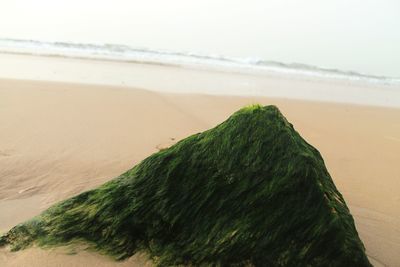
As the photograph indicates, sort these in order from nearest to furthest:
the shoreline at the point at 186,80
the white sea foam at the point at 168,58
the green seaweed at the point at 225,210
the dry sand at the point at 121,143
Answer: the green seaweed at the point at 225,210
the dry sand at the point at 121,143
the shoreline at the point at 186,80
the white sea foam at the point at 168,58

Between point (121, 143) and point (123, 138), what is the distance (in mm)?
205

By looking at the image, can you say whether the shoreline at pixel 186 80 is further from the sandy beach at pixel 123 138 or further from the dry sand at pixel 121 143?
the dry sand at pixel 121 143

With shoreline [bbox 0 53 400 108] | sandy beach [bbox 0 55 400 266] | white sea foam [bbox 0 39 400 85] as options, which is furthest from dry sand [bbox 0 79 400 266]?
white sea foam [bbox 0 39 400 85]

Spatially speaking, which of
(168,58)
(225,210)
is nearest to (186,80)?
(168,58)

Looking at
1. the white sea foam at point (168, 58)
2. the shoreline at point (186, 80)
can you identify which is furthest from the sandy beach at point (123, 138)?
the white sea foam at point (168, 58)

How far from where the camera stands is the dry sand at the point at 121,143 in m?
3.58

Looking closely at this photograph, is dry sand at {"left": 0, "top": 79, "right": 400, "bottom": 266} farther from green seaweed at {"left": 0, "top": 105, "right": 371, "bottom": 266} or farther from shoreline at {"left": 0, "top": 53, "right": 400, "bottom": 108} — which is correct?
shoreline at {"left": 0, "top": 53, "right": 400, "bottom": 108}

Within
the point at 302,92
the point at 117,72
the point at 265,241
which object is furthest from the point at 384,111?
the point at 265,241

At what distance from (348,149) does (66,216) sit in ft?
14.5

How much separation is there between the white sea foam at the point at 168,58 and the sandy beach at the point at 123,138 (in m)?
3.41

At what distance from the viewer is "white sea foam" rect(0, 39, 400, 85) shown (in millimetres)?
13578

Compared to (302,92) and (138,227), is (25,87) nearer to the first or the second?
(138,227)

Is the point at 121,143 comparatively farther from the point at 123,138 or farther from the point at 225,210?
the point at 225,210

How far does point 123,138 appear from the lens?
5.59 meters
